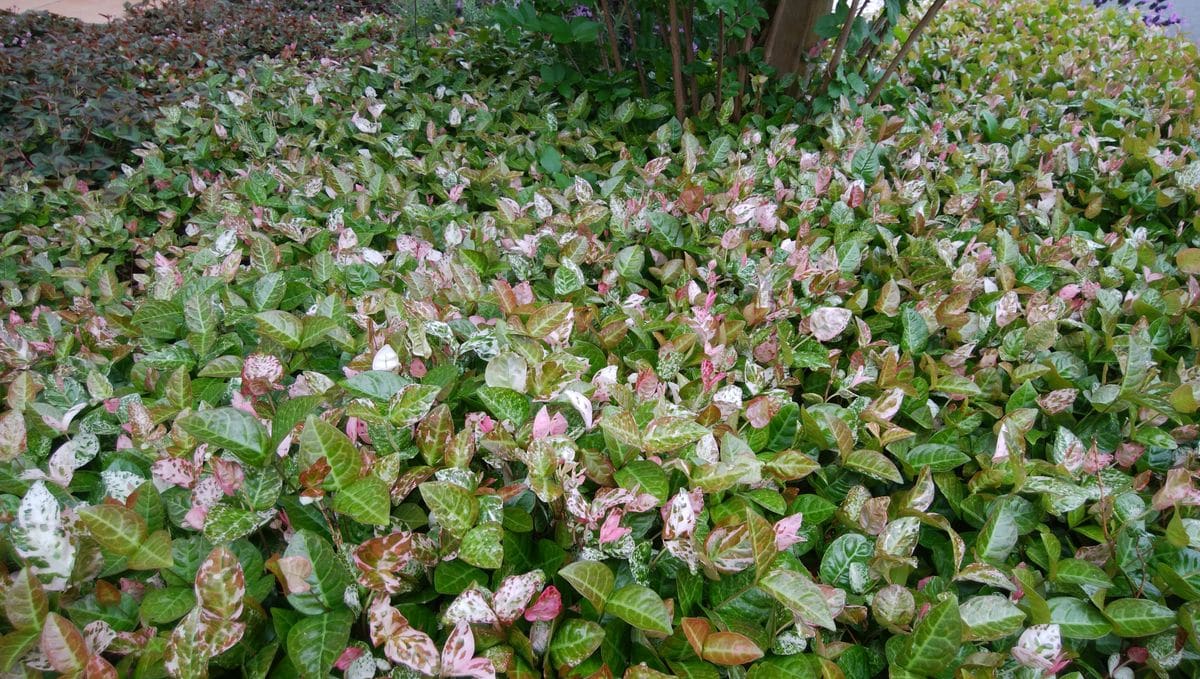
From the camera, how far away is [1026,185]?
2045 mm

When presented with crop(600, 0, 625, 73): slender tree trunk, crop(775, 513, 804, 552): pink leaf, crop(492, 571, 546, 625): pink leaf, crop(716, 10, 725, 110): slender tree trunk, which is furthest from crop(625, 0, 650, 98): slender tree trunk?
crop(492, 571, 546, 625): pink leaf

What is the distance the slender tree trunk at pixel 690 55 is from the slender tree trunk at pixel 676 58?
4 cm

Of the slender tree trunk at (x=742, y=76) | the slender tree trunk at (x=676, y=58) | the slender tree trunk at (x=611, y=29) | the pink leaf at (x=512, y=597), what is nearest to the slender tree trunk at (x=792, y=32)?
the slender tree trunk at (x=742, y=76)

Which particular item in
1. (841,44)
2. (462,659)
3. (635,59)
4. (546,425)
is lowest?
(462,659)

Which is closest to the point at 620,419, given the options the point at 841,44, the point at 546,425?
the point at 546,425

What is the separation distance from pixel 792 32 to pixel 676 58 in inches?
21.9

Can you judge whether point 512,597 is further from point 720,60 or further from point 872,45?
point 872,45

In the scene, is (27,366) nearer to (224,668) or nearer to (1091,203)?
(224,668)

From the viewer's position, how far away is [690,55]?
104 inches

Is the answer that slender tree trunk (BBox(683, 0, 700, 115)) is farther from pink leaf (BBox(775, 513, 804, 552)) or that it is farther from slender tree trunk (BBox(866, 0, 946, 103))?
pink leaf (BBox(775, 513, 804, 552))

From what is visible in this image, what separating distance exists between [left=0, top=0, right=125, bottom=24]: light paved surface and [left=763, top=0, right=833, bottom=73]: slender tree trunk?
5.37m

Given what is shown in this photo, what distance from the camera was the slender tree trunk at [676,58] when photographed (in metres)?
2.41

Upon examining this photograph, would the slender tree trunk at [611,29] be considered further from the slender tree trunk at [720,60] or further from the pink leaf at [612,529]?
the pink leaf at [612,529]

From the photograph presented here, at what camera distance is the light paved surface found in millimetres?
5508
